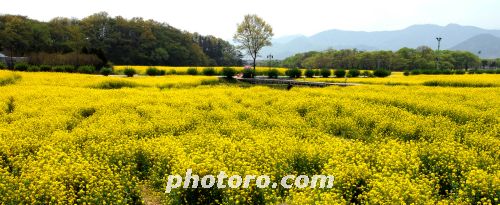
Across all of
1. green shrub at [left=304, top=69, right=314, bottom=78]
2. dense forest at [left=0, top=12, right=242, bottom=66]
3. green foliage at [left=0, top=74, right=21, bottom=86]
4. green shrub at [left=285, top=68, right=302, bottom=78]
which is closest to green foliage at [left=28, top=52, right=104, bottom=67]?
dense forest at [left=0, top=12, right=242, bottom=66]

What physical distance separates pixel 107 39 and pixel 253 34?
153 feet

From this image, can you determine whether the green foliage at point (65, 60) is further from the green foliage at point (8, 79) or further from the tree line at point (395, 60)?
the tree line at point (395, 60)

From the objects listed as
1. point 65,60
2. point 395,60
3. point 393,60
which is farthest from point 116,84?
point 395,60

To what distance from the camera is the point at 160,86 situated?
36.8m

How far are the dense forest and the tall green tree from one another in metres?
30.7

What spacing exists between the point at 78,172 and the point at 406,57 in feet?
413

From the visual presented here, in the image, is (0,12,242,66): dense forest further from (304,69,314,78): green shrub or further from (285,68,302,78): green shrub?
(304,69,314,78): green shrub

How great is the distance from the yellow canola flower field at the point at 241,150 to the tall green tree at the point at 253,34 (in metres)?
45.3

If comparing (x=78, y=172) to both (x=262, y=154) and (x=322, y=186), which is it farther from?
(x=322, y=186)

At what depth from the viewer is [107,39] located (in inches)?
3784

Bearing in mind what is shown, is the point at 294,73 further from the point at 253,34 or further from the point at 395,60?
the point at 395,60

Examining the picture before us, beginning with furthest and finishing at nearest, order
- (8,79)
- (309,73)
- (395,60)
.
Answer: (395,60), (309,73), (8,79)

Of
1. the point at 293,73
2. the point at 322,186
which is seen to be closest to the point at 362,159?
the point at 322,186

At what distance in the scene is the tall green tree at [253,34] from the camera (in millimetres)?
67875
